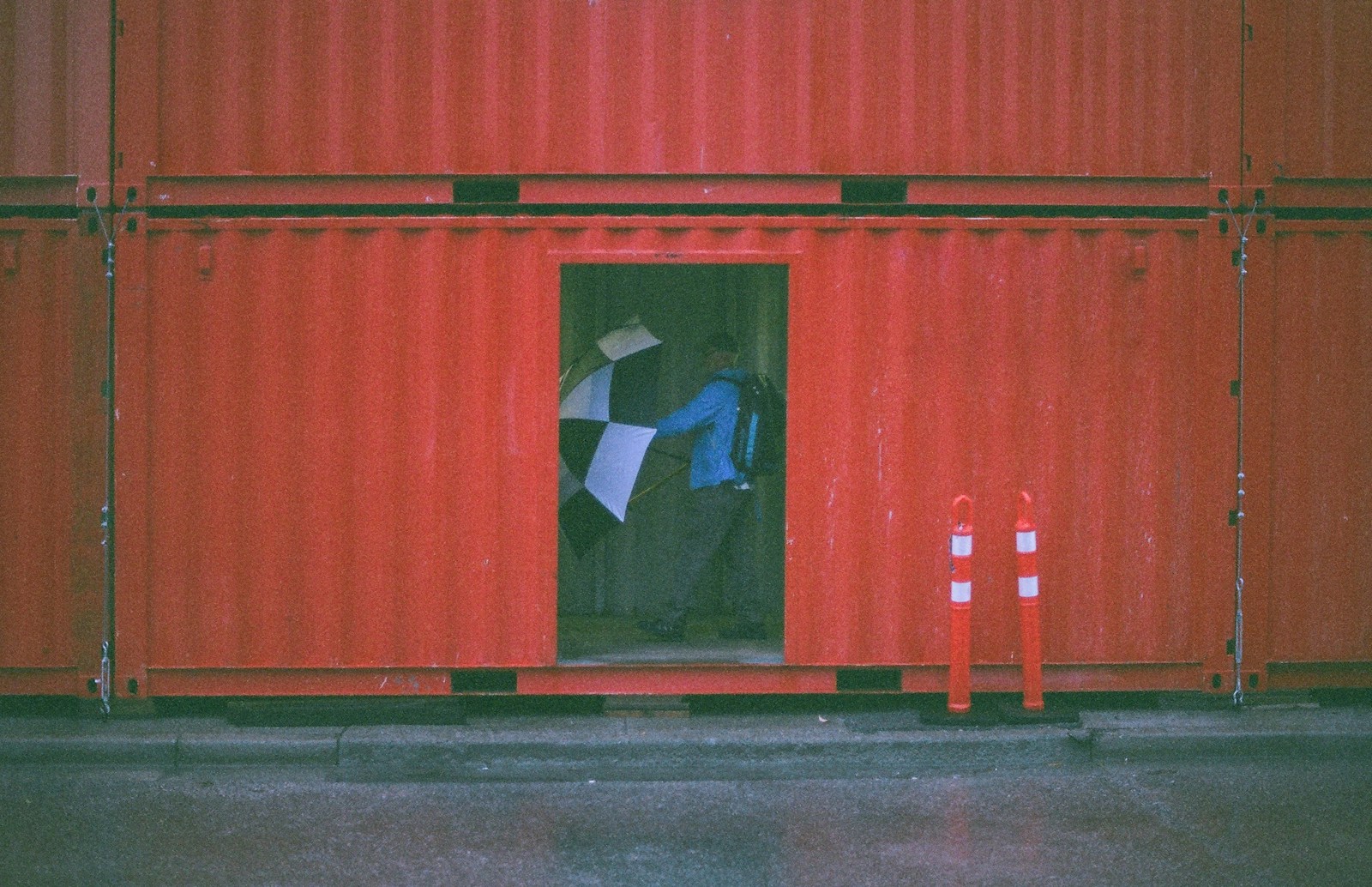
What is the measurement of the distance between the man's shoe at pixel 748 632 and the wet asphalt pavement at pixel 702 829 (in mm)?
1898

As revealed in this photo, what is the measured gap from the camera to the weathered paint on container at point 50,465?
26.0 feet

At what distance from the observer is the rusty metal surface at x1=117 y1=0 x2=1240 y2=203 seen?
312 inches

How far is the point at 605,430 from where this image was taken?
28.8ft

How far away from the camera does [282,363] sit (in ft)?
25.9

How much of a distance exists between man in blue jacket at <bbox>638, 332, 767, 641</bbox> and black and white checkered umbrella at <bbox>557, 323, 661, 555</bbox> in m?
0.23

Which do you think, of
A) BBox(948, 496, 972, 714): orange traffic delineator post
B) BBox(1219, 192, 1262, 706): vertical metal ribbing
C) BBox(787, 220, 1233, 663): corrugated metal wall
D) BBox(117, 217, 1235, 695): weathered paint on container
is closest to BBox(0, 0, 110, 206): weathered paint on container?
BBox(117, 217, 1235, 695): weathered paint on container

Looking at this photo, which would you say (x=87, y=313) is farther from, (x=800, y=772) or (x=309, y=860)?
(x=800, y=772)

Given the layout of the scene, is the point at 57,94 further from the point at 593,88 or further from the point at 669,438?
the point at 669,438

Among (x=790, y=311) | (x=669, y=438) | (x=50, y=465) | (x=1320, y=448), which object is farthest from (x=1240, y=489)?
(x=50, y=465)

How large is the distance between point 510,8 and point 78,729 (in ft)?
15.1

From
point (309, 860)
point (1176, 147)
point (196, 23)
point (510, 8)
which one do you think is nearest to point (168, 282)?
point (196, 23)

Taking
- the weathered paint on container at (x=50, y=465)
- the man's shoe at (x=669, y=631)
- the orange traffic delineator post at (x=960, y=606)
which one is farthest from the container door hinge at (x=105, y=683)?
the orange traffic delineator post at (x=960, y=606)

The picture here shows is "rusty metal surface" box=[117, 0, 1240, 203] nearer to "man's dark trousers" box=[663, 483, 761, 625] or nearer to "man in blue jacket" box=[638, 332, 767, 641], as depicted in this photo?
"man in blue jacket" box=[638, 332, 767, 641]

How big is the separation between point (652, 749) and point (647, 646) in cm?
129
